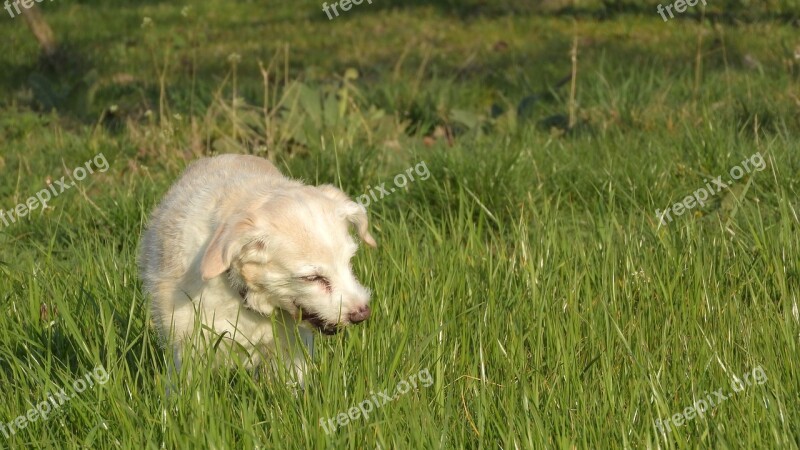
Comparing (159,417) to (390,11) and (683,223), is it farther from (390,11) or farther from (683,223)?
(390,11)

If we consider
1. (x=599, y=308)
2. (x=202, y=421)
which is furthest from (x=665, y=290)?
(x=202, y=421)

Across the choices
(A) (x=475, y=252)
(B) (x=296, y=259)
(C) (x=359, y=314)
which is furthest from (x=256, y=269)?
(A) (x=475, y=252)

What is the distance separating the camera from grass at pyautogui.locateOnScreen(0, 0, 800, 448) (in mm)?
3186

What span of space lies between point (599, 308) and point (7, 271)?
8.33ft

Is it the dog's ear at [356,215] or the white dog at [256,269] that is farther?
the dog's ear at [356,215]

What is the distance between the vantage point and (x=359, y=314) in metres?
3.45

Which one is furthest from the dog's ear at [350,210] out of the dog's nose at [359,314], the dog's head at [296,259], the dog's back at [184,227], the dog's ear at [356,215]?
the dog's nose at [359,314]

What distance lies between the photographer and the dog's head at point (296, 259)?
3.44 m

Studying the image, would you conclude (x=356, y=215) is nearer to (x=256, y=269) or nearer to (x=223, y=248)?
(x=256, y=269)

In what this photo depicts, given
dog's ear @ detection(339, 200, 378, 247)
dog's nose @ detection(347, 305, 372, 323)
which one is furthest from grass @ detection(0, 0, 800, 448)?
dog's ear @ detection(339, 200, 378, 247)

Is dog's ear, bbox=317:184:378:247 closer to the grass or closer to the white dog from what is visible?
the white dog

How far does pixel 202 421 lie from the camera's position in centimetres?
305

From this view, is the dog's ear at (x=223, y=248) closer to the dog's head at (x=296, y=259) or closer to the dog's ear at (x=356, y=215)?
the dog's head at (x=296, y=259)

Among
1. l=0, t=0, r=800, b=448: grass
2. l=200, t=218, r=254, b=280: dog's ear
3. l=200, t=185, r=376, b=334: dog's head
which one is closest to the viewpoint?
l=0, t=0, r=800, b=448: grass
